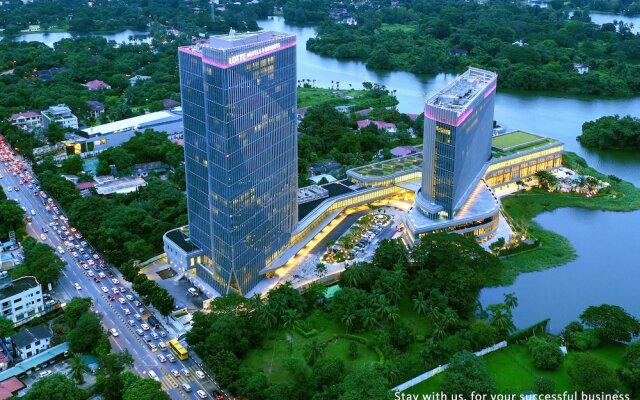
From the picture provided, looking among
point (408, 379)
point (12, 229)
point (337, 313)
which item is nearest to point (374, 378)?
point (408, 379)

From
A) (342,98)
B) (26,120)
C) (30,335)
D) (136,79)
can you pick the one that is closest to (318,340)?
(30,335)

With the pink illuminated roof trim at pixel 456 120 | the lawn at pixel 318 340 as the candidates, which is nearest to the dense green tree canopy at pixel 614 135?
the pink illuminated roof trim at pixel 456 120

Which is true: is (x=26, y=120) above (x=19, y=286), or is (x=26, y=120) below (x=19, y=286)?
above

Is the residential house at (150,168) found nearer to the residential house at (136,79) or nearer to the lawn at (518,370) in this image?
the residential house at (136,79)

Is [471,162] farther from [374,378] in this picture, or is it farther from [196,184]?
[374,378]

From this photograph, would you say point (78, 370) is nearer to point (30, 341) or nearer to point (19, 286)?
point (30, 341)

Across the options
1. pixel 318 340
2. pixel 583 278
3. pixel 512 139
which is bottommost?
pixel 583 278
